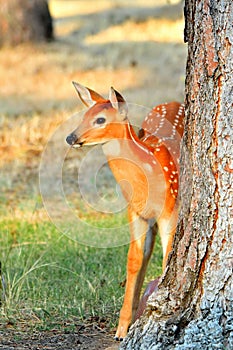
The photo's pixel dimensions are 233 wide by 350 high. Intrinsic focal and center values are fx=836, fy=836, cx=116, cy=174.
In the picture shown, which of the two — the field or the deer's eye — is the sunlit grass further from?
the deer's eye

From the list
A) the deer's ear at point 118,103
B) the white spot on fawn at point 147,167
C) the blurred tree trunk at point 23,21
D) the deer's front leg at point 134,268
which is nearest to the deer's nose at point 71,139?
the deer's ear at point 118,103

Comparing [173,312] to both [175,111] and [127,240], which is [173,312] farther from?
[127,240]

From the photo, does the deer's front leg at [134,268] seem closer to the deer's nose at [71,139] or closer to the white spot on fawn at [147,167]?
the white spot on fawn at [147,167]

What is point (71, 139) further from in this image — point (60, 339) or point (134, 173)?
point (60, 339)

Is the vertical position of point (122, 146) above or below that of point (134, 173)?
above

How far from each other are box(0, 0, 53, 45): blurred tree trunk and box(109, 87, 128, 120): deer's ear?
9.05 metres

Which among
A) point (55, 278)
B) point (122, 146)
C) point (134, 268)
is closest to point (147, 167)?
point (122, 146)

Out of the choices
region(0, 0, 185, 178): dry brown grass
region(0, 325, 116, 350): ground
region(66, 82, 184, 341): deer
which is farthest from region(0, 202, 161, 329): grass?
region(0, 0, 185, 178): dry brown grass

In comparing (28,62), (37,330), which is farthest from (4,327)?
(28,62)

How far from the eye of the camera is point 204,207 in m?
3.98

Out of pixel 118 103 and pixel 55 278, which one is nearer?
pixel 118 103

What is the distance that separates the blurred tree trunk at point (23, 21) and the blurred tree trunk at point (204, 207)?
30.9 feet

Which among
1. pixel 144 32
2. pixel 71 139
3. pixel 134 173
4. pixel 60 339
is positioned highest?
pixel 71 139

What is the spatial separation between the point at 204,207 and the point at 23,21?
1001 cm
